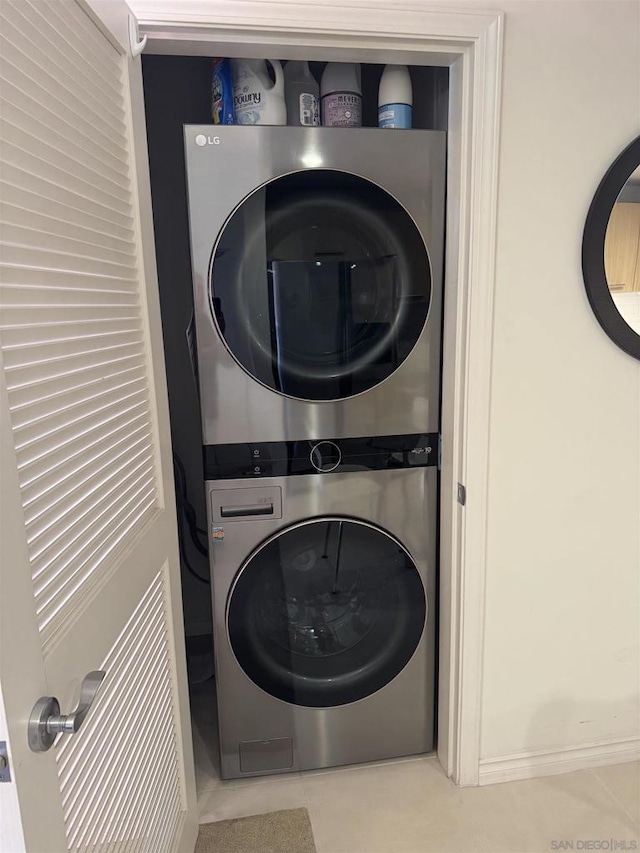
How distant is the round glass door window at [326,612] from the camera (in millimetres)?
1520

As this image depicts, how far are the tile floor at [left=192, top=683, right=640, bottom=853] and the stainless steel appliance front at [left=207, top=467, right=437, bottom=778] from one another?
6 cm

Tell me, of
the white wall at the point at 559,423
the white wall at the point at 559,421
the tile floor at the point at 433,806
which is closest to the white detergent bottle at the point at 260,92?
the white wall at the point at 559,421

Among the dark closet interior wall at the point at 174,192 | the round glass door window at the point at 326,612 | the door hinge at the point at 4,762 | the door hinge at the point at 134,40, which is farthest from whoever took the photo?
the dark closet interior wall at the point at 174,192

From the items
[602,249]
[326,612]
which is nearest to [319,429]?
[326,612]

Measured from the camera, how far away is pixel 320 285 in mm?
1389

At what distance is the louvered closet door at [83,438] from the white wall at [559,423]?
33.0 inches

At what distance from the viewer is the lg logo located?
129cm

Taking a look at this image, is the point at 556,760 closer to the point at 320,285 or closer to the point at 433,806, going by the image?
the point at 433,806

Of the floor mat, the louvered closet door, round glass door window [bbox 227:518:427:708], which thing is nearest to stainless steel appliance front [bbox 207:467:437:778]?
round glass door window [bbox 227:518:427:708]

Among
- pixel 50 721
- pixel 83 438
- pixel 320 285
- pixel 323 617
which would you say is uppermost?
pixel 320 285

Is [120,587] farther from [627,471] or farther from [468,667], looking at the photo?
[627,471]

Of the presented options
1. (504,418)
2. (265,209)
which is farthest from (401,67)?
(504,418)

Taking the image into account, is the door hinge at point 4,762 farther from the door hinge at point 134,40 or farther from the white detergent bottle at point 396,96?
the white detergent bottle at point 396,96

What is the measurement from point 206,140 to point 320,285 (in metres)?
0.41
